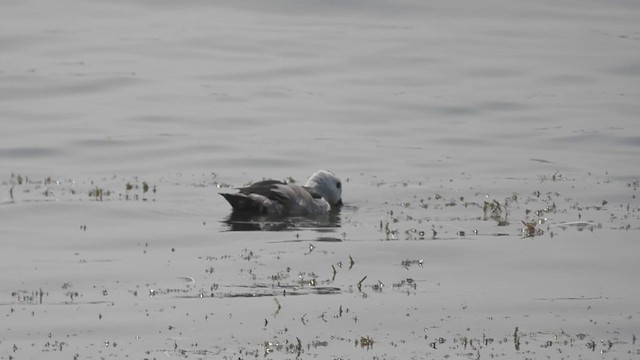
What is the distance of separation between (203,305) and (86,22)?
2399 centimetres

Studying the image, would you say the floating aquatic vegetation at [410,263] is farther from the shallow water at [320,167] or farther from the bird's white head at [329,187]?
the bird's white head at [329,187]

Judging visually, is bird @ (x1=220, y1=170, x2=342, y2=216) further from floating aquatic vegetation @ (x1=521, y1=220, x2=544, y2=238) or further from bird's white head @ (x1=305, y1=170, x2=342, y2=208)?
floating aquatic vegetation @ (x1=521, y1=220, x2=544, y2=238)

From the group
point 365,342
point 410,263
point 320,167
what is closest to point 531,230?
point 410,263

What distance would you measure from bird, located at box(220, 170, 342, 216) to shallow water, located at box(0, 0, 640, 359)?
0.27 m

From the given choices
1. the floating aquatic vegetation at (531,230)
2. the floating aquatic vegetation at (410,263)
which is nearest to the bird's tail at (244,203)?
the floating aquatic vegetation at (531,230)

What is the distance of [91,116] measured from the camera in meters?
24.2

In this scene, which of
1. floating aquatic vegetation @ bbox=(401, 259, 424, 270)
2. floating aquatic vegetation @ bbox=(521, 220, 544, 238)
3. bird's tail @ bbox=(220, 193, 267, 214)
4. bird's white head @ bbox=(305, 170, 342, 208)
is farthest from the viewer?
bird's white head @ bbox=(305, 170, 342, 208)

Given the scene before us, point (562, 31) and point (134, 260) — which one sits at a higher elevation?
point (562, 31)

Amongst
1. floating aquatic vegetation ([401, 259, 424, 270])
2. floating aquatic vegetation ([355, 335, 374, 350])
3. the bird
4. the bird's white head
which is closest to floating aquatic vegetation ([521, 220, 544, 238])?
floating aquatic vegetation ([401, 259, 424, 270])

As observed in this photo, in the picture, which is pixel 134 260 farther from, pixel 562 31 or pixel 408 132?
pixel 562 31

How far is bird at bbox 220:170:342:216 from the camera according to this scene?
53.8 feet

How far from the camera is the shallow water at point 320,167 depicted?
10945 mm

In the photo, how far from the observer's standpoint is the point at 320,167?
67.2ft

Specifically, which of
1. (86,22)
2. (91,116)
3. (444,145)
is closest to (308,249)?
(444,145)
